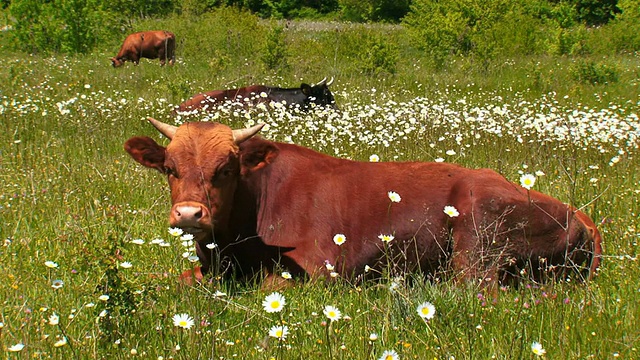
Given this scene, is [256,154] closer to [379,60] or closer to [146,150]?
[146,150]

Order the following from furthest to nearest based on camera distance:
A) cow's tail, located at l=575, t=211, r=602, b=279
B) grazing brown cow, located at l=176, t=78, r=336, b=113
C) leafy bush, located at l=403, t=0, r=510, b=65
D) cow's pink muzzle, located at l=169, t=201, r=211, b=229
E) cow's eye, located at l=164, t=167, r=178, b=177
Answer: leafy bush, located at l=403, t=0, r=510, b=65 < grazing brown cow, located at l=176, t=78, r=336, b=113 < cow's tail, located at l=575, t=211, r=602, b=279 < cow's eye, located at l=164, t=167, r=178, b=177 < cow's pink muzzle, located at l=169, t=201, r=211, b=229

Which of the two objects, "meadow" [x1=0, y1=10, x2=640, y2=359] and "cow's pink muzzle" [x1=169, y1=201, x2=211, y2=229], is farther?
"cow's pink muzzle" [x1=169, y1=201, x2=211, y2=229]

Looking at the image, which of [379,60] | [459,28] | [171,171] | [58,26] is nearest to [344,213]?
[171,171]

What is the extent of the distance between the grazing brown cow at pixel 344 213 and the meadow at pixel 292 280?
0.27 m

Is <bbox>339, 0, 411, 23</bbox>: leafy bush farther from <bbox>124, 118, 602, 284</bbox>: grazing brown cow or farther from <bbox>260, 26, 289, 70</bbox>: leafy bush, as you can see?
<bbox>124, 118, 602, 284</bbox>: grazing brown cow

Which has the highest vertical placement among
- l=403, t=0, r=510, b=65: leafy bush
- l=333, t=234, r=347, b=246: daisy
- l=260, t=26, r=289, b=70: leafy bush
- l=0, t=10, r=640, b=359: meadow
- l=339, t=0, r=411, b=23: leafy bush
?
l=333, t=234, r=347, b=246: daisy

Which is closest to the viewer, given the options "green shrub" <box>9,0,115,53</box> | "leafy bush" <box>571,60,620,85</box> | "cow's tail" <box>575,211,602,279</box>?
"cow's tail" <box>575,211,602,279</box>

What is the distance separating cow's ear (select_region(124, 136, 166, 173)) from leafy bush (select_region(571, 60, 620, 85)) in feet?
40.3

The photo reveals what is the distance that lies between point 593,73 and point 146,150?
1292cm

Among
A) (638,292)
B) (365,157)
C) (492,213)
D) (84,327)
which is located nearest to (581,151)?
(365,157)

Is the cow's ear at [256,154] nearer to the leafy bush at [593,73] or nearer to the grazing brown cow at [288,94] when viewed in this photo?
the grazing brown cow at [288,94]

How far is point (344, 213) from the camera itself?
199 inches

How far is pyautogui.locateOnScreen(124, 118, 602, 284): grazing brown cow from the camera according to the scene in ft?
15.6

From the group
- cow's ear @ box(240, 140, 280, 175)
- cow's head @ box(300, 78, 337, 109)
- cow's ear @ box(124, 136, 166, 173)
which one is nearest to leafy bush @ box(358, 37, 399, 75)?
cow's head @ box(300, 78, 337, 109)
